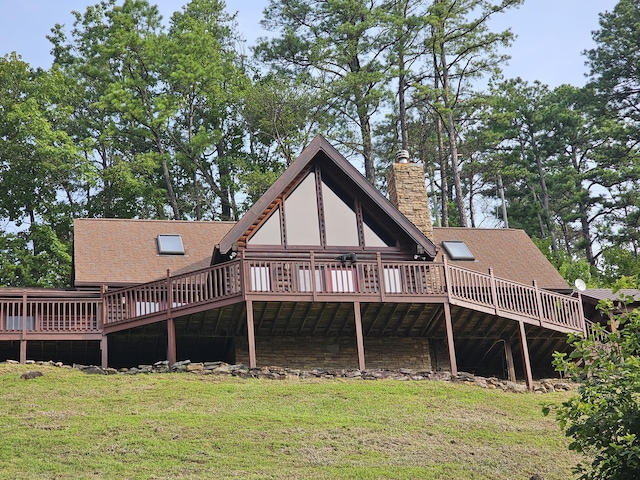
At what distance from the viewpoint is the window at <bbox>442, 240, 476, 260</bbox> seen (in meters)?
31.4

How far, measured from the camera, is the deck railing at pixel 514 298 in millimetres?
27266

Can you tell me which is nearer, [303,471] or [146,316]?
[303,471]

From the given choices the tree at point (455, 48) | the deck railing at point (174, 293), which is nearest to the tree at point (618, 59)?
the tree at point (455, 48)

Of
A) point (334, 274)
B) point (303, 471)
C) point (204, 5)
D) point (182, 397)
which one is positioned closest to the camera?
point (303, 471)

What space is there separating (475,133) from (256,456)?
113ft

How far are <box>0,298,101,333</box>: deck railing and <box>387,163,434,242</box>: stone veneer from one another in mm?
8705

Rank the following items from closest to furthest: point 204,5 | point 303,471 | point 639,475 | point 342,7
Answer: point 639,475, point 303,471, point 342,7, point 204,5

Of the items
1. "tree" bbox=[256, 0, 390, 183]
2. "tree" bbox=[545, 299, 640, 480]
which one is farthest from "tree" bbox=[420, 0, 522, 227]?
"tree" bbox=[545, 299, 640, 480]

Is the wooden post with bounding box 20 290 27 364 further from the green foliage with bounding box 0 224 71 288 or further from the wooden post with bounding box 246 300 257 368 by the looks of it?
the green foliage with bounding box 0 224 71 288

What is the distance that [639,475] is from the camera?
1278cm

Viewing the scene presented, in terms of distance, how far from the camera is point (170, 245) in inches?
1207

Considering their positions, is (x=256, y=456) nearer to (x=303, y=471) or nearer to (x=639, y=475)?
(x=303, y=471)

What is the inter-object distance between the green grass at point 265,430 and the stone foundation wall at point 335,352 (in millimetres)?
3222

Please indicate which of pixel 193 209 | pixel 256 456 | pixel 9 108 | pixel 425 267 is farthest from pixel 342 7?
pixel 256 456
